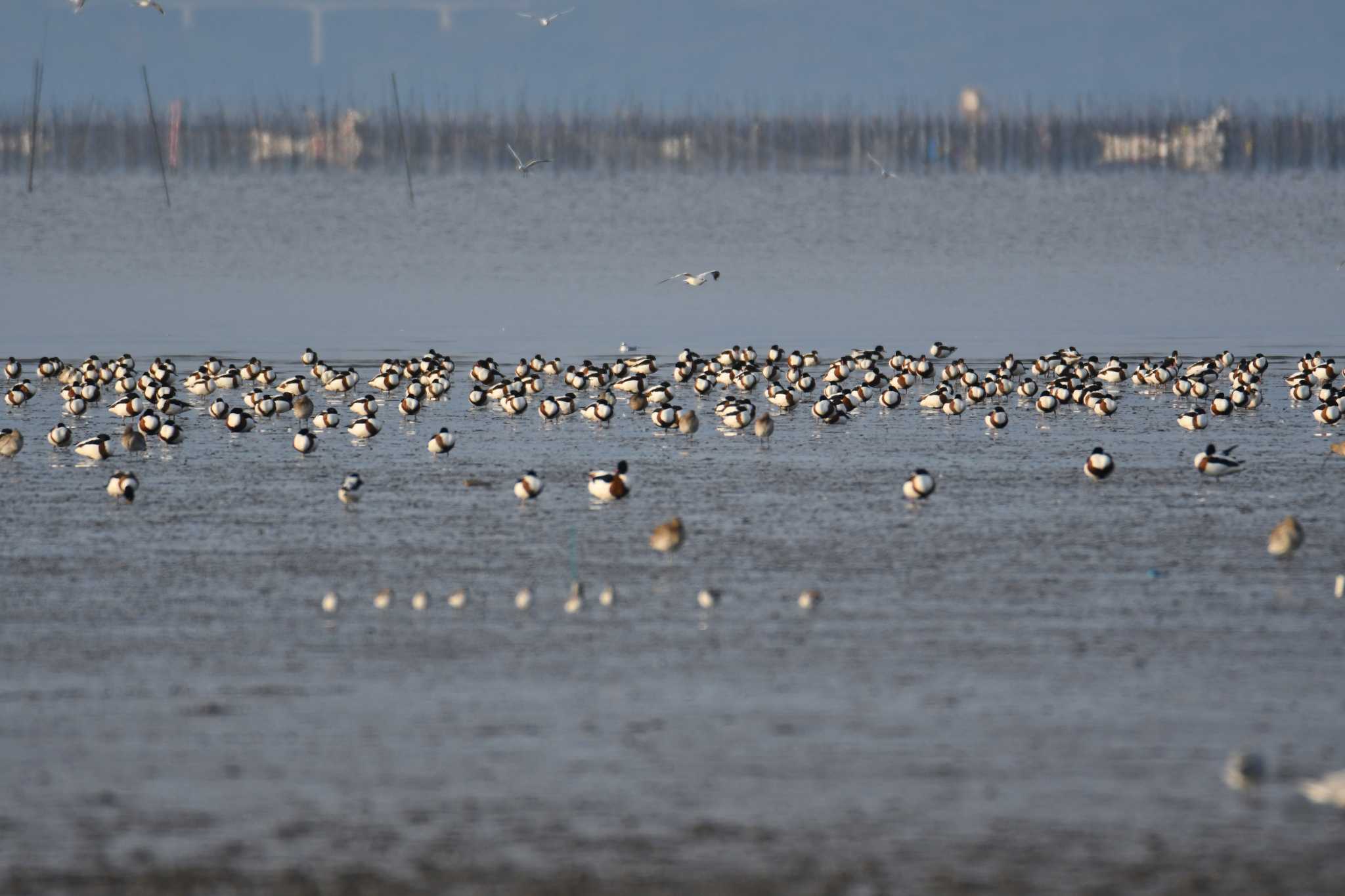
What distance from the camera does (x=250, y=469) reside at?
18922mm

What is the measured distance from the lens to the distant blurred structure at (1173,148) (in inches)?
4825

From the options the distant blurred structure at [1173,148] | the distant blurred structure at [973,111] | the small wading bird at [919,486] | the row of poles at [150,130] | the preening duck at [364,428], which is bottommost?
the small wading bird at [919,486]

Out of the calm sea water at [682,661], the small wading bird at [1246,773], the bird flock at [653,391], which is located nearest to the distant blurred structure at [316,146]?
the bird flock at [653,391]

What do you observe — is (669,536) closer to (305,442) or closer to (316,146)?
(305,442)

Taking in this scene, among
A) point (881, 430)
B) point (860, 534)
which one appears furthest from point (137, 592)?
point (881, 430)

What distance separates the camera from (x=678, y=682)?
425 inches

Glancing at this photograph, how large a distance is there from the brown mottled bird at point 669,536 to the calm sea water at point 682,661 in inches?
4.2

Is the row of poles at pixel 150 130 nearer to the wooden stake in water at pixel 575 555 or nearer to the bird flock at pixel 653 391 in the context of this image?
the bird flock at pixel 653 391

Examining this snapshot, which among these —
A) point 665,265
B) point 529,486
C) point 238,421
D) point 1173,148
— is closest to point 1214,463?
point 529,486

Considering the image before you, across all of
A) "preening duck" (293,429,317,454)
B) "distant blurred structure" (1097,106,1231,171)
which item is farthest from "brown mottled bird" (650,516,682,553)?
"distant blurred structure" (1097,106,1231,171)

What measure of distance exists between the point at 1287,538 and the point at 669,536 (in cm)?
426

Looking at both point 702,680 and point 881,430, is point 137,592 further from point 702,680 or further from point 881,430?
point 881,430

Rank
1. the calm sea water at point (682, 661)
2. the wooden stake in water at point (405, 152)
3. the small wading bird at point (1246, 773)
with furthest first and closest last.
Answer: the wooden stake in water at point (405, 152) < the small wading bird at point (1246, 773) < the calm sea water at point (682, 661)

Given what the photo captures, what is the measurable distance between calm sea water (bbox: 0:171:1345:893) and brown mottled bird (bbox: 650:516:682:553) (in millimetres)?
106
